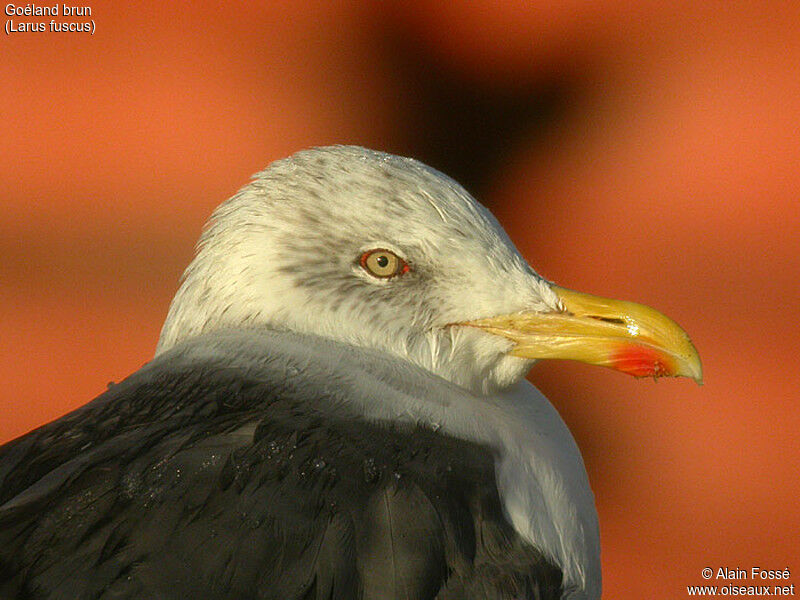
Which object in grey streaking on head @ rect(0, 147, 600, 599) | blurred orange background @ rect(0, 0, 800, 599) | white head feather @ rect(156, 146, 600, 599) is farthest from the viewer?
blurred orange background @ rect(0, 0, 800, 599)

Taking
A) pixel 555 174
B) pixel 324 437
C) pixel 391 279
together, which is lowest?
pixel 324 437

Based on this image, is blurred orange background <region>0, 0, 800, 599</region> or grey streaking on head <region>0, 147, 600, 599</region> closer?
grey streaking on head <region>0, 147, 600, 599</region>

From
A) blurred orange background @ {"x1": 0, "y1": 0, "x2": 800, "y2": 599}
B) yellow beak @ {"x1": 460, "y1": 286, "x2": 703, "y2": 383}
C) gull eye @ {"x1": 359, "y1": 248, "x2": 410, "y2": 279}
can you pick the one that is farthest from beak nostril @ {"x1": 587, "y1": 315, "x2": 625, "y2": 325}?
blurred orange background @ {"x1": 0, "y1": 0, "x2": 800, "y2": 599}

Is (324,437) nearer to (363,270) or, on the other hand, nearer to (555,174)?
(363,270)

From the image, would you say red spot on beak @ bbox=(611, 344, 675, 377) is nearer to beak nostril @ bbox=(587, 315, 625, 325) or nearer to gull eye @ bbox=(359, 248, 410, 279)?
beak nostril @ bbox=(587, 315, 625, 325)

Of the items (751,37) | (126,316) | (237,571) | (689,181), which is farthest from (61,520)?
(751,37)

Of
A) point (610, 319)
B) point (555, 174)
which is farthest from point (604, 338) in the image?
point (555, 174)
